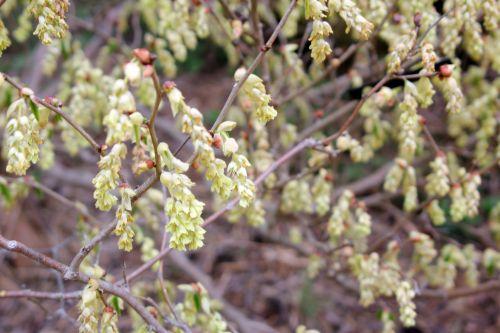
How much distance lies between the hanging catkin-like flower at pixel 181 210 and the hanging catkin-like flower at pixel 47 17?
24.4 inches

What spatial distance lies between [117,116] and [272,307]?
3153 millimetres

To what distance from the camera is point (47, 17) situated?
67.1 inches

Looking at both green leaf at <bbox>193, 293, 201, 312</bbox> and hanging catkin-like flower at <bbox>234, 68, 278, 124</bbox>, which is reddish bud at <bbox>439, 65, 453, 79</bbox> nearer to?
hanging catkin-like flower at <bbox>234, 68, 278, 124</bbox>

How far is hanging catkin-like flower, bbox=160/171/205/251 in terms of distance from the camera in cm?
148

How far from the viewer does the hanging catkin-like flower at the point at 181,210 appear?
4.85 feet

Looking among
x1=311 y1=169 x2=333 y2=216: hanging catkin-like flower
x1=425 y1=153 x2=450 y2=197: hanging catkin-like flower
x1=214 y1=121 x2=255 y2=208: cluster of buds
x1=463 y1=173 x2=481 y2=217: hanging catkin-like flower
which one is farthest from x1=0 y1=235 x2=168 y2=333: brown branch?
x1=463 y1=173 x2=481 y2=217: hanging catkin-like flower

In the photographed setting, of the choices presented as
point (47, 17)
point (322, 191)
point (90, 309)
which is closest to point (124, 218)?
point (90, 309)

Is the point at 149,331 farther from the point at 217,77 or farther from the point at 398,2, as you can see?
the point at 217,77

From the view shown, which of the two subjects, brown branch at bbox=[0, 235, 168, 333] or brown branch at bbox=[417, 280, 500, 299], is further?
brown branch at bbox=[417, 280, 500, 299]

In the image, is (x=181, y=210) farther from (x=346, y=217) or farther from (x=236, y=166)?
(x=346, y=217)

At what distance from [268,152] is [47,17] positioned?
161 cm

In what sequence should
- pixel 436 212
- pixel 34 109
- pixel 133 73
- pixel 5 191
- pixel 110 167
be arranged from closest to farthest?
pixel 133 73 → pixel 110 167 → pixel 34 109 → pixel 5 191 → pixel 436 212

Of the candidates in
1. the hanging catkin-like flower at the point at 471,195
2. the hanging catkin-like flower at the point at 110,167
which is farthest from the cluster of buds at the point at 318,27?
the hanging catkin-like flower at the point at 471,195

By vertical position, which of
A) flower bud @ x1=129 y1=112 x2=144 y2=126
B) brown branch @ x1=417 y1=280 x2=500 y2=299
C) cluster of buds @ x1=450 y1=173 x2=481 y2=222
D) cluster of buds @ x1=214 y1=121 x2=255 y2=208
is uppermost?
flower bud @ x1=129 y1=112 x2=144 y2=126
